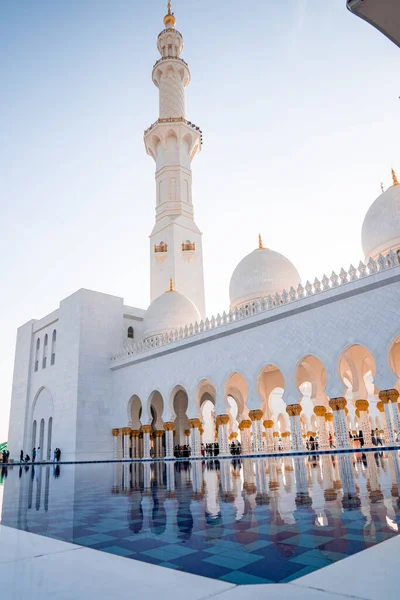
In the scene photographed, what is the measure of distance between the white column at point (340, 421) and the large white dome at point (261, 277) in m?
5.23

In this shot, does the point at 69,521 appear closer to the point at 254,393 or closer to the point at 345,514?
the point at 345,514

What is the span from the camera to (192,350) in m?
15.2

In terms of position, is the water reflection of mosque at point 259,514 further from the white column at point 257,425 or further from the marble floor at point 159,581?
→ the white column at point 257,425

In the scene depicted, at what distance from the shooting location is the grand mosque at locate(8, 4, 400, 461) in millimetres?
11328

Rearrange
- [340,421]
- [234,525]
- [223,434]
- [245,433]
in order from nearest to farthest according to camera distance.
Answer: [234,525], [340,421], [223,434], [245,433]

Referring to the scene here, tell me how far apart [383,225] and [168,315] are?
343 inches

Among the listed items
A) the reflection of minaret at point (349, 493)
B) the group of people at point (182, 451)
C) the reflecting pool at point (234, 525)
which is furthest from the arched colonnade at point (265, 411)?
the reflecting pool at point (234, 525)

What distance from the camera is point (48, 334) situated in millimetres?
20969

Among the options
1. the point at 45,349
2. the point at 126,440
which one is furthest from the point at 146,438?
the point at 45,349

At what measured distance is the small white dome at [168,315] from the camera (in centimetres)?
1820

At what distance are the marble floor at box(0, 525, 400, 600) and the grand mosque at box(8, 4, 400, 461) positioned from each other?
382 inches

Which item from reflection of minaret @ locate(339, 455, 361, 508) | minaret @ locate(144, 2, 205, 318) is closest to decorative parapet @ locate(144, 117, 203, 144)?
minaret @ locate(144, 2, 205, 318)

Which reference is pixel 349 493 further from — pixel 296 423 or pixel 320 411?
pixel 320 411

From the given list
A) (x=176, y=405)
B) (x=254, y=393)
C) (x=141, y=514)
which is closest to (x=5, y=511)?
(x=141, y=514)
